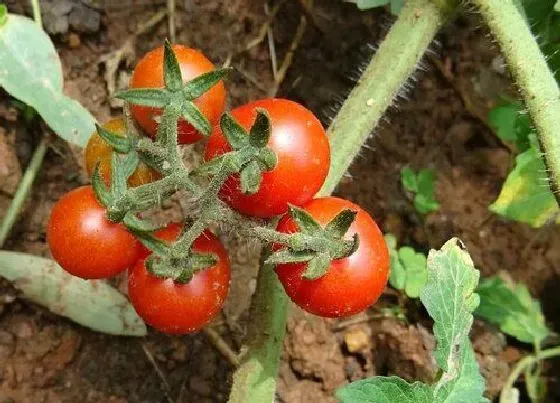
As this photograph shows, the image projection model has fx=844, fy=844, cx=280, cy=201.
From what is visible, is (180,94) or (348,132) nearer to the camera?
(180,94)

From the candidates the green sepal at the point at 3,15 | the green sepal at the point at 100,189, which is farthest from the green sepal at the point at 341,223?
the green sepal at the point at 3,15

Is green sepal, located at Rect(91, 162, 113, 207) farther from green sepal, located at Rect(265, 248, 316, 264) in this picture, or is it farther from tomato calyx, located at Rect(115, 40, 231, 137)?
green sepal, located at Rect(265, 248, 316, 264)

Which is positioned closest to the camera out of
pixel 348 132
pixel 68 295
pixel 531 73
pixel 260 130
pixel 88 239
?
pixel 260 130

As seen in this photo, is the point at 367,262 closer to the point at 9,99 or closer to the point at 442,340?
the point at 442,340

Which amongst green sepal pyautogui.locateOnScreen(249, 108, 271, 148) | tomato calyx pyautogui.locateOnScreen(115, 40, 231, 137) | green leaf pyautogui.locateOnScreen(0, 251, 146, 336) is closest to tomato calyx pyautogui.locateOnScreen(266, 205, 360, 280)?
green sepal pyautogui.locateOnScreen(249, 108, 271, 148)

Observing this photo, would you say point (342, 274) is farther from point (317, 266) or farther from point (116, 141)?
point (116, 141)

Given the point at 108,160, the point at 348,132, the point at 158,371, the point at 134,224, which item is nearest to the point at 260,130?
the point at 134,224

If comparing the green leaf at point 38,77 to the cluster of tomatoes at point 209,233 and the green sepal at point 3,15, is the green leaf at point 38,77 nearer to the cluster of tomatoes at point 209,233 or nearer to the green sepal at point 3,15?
the green sepal at point 3,15
